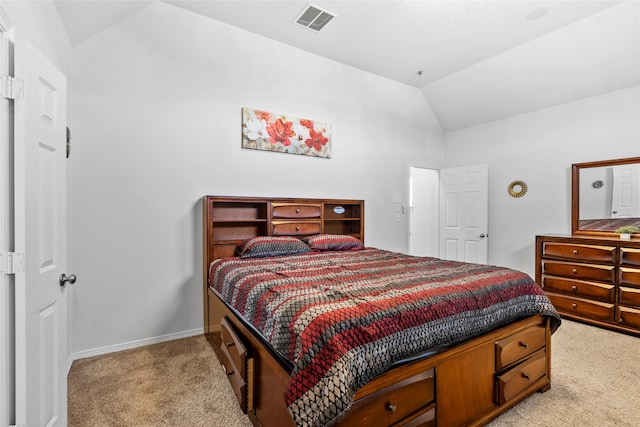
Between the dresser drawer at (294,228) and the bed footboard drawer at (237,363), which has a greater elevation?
the dresser drawer at (294,228)

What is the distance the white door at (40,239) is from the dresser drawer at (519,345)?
2.32 metres

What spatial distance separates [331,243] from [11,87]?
2.66 m

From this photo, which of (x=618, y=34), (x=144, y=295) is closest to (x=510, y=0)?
(x=618, y=34)

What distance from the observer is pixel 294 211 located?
11.8 ft

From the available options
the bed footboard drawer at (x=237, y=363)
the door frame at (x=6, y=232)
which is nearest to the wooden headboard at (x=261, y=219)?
the bed footboard drawer at (x=237, y=363)

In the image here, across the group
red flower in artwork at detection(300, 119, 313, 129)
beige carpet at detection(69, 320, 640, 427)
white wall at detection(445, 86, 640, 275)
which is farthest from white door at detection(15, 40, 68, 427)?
white wall at detection(445, 86, 640, 275)

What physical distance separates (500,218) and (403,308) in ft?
13.2

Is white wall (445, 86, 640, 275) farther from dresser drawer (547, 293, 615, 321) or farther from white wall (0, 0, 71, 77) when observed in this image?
white wall (0, 0, 71, 77)

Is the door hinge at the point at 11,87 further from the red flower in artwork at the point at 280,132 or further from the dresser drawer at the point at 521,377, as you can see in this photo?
the dresser drawer at the point at 521,377

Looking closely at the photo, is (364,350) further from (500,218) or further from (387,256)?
(500,218)

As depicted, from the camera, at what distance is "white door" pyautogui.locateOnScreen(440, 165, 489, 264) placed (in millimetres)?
4703

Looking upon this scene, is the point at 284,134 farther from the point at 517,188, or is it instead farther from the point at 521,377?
the point at 517,188

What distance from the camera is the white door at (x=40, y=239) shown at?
1.31 m

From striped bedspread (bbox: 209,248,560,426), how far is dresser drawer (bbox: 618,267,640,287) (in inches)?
69.2
